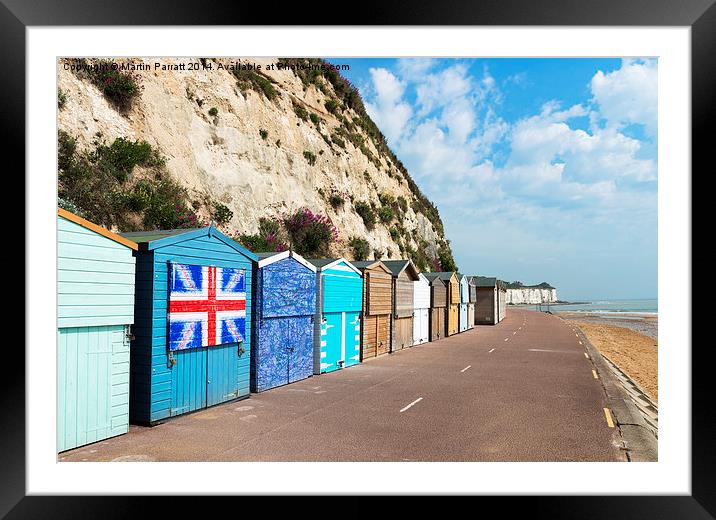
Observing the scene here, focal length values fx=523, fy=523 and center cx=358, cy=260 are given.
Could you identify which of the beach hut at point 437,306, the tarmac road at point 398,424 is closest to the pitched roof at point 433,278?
the beach hut at point 437,306

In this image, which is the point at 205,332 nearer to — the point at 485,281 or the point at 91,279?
the point at 91,279

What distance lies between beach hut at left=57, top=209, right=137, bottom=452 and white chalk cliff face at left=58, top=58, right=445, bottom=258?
13444 millimetres

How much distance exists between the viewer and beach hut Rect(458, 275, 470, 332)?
42.9 m

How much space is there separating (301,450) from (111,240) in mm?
5368

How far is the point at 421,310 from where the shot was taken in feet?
103

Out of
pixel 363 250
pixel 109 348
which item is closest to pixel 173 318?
pixel 109 348

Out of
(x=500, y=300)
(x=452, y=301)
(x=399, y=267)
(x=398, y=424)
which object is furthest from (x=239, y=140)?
(x=500, y=300)

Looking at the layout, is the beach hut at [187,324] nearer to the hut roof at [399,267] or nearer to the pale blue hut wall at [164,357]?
the pale blue hut wall at [164,357]

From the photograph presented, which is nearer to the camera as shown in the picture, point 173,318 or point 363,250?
point 173,318

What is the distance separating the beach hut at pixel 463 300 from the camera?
4288 centimetres
